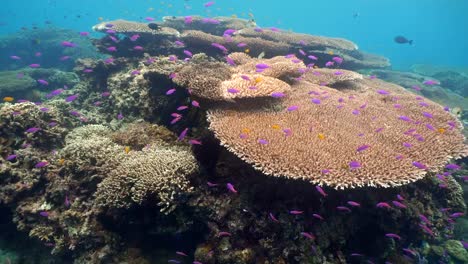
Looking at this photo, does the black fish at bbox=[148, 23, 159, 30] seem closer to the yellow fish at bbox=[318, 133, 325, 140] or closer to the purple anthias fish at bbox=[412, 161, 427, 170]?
the yellow fish at bbox=[318, 133, 325, 140]

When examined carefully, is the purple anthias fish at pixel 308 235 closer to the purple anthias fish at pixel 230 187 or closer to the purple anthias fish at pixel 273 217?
the purple anthias fish at pixel 273 217

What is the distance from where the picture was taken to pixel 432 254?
24.5 feet

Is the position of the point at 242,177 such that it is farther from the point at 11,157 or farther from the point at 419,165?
the point at 11,157

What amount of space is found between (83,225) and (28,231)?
5.01 feet

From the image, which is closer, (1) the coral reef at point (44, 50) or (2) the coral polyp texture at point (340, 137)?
(2) the coral polyp texture at point (340, 137)

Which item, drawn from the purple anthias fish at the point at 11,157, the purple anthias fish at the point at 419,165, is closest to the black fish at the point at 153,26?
the purple anthias fish at the point at 11,157

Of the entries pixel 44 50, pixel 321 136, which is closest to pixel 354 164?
pixel 321 136

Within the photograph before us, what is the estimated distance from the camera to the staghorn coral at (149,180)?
14.7ft

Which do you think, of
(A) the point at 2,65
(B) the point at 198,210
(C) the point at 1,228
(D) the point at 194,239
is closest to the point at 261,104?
(B) the point at 198,210

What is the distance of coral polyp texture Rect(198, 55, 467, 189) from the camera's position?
423cm

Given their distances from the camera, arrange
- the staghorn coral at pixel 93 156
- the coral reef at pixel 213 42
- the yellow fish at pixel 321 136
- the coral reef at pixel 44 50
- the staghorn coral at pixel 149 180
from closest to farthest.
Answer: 1. the staghorn coral at pixel 149 180
2. the yellow fish at pixel 321 136
3. the staghorn coral at pixel 93 156
4. the coral reef at pixel 213 42
5. the coral reef at pixel 44 50

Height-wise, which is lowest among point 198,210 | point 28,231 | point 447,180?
point 28,231

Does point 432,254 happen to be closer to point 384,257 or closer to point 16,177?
point 384,257

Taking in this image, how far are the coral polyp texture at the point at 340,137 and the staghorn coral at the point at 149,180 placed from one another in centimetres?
87
